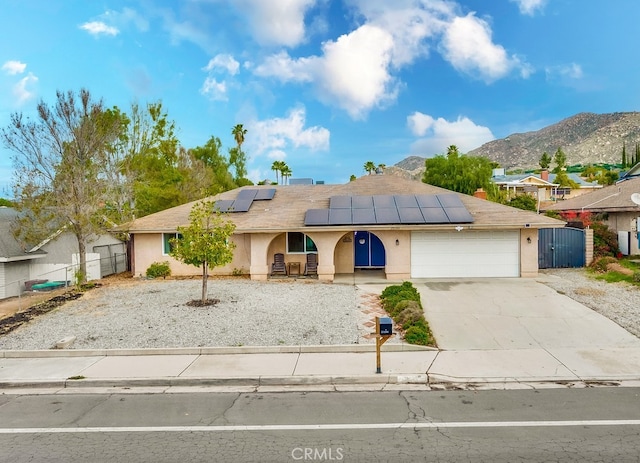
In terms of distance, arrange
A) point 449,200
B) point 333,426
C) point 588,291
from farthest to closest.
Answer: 1. point 449,200
2. point 588,291
3. point 333,426

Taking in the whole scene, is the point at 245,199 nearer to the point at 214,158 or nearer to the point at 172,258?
the point at 172,258

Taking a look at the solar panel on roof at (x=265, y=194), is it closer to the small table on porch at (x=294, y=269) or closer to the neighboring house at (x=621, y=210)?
the small table on porch at (x=294, y=269)

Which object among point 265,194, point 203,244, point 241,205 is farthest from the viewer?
point 265,194

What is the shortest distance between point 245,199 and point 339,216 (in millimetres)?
6857

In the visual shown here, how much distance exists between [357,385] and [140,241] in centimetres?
1620

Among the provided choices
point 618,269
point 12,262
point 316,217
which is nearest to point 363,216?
point 316,217

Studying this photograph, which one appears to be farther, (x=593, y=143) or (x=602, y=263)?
(x=593, y=143)

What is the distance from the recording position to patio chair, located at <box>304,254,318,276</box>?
20300mm

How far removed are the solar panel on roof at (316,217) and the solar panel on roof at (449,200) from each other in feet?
18.3

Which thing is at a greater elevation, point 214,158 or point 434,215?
point 214,158

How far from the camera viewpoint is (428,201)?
68.6ft

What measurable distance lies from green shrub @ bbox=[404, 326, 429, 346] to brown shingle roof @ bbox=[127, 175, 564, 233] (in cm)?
830

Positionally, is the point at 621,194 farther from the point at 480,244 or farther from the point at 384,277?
the point at 384,277

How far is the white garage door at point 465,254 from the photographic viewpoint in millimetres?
19297
